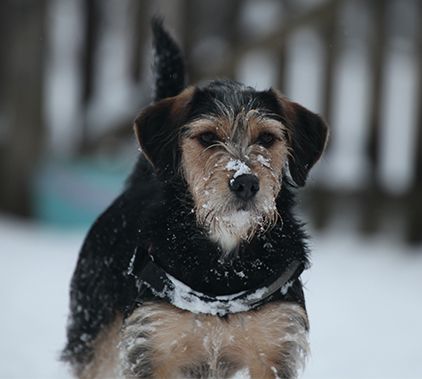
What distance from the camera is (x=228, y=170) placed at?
3.52 metres

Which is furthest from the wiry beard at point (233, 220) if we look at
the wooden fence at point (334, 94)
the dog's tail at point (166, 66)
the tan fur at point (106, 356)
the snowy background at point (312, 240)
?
Result: the wooden fence at point (334, 94)

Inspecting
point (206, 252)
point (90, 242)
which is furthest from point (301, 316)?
point (90, 242)

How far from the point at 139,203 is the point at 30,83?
496cm

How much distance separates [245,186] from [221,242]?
1.12 feet

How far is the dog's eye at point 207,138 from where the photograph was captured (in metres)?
3.70

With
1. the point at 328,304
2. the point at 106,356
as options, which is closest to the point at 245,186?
the point at 106,356

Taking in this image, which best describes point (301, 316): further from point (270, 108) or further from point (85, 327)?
point (85, 327)

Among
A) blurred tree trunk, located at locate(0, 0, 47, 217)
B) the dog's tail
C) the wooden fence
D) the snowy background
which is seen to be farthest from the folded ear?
blurred tree trunk, located at locate(0, 0, 47, 217)

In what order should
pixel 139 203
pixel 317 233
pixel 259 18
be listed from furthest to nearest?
pixel 259 18 < pixel 317 233 < pixel 139 203

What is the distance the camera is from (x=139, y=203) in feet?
13.7

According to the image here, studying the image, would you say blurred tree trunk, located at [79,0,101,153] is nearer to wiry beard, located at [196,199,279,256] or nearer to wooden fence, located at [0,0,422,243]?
wooden fence, located at [0,0,422,243]

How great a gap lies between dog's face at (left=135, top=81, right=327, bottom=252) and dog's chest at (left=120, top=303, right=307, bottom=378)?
33 cm

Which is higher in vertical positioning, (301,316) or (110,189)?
(301,316)

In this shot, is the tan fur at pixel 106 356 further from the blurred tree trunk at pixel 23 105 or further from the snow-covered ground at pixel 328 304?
the blurred tree trunk at pixel 23 105
